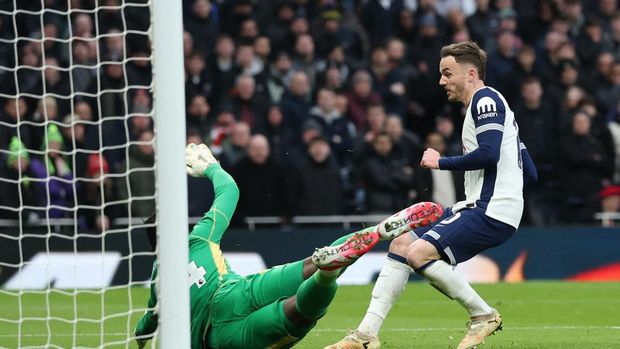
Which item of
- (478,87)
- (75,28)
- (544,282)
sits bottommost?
(544,282)

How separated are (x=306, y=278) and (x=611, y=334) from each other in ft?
11.0

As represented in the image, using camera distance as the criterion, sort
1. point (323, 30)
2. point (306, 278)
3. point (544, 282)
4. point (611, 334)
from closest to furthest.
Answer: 1. point (306, 278)
2. point (611, 334)
3. point (544, 282)
4. point (323, 30)

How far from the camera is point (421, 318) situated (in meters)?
11.3

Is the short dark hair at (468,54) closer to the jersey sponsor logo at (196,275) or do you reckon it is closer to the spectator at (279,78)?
the jersey sponsor logo at (196,275)

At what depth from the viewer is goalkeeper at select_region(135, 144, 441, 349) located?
22.1 feet

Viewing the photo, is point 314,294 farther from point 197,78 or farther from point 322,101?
point 197,78

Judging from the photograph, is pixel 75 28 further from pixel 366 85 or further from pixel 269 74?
pixel 366 85

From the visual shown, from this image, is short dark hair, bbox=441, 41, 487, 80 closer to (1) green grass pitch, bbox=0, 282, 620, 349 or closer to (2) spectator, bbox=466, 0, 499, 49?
(1) green grass pitch, bbox=0, 282, 620, 349

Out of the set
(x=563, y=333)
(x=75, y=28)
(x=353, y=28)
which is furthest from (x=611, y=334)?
(x=353, y=28)

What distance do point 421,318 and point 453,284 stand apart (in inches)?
128

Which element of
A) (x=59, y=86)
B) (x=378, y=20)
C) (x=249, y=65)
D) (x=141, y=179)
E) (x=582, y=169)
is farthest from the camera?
(x=378, y=20)

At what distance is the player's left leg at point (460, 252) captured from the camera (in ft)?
26.4

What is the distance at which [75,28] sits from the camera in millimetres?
15656

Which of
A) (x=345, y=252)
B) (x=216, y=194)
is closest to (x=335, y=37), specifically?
(x=216, y=194)
